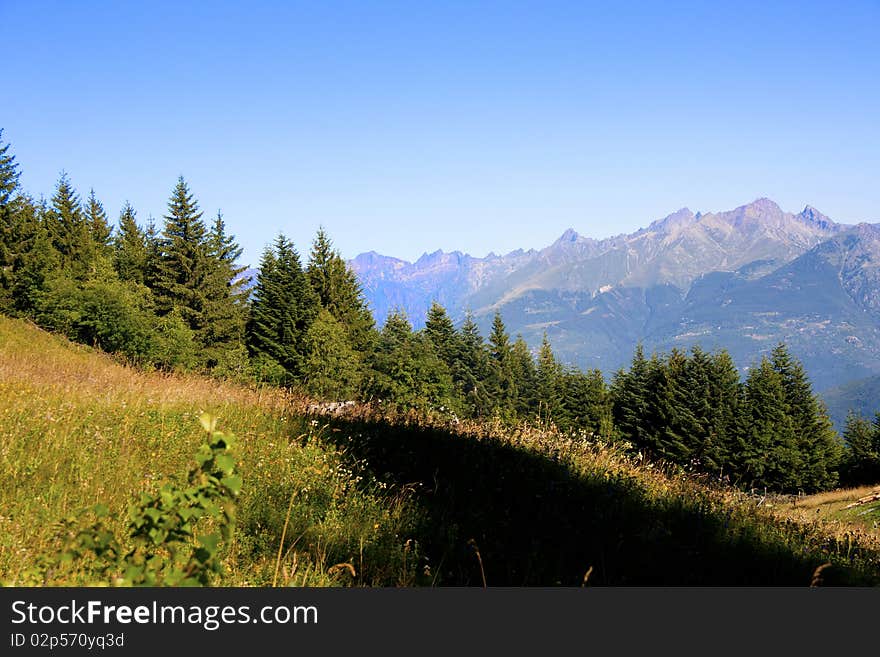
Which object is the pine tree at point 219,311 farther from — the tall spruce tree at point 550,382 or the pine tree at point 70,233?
the tall spruce tree at point 550,382

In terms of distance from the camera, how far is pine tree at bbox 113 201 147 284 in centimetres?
5946

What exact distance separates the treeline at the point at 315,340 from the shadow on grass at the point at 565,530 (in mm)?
37950

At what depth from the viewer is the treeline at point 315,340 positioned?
4484cm

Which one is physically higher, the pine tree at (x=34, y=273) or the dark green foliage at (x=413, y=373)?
the pine tree at (x=34, y=273)

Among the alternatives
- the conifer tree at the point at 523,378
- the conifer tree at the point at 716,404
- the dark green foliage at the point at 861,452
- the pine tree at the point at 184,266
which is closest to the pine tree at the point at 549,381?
the conifer tree at the point at 523,378

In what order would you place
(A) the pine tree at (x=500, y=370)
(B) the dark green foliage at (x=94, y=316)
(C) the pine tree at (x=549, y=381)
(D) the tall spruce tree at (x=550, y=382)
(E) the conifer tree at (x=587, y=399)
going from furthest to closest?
(A) the pine tree at (x=500, y=370)
(C) the pine tree at (x=549, y=381)
(D) the tall spruce tree at (x=550, y=382)
(E) the conifer tree at (x=587, y=399)
(B) the dark green foliage at (x=94, y=316)

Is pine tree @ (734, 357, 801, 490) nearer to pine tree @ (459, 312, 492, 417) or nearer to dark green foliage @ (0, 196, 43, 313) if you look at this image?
pine tree @ (459, 312, 492, 417)

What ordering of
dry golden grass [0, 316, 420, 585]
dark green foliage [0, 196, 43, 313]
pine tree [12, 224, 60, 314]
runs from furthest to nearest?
dark green foliage [0, 196, 43, 313] → pine tree [12, 224, 60, 314] → dry golden grass [0, 316, 420, 585]

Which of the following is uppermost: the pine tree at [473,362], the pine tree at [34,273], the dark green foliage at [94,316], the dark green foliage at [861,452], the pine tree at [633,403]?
the pine tree at [34,273]

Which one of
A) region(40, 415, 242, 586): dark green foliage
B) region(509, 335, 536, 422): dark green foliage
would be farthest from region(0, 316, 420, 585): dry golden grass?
region(509, 335, 536, 422): dark green foliage

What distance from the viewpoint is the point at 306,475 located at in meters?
5.77

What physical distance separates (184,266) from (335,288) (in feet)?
52.5

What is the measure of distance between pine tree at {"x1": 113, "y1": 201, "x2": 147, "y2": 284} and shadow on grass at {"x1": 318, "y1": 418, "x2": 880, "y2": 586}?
185 feet

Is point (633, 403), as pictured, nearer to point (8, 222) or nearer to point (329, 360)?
point (329, 360)
